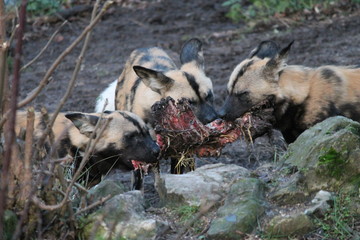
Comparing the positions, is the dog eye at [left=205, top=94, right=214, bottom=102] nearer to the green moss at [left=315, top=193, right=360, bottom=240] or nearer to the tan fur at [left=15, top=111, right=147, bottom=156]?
the tan fur at [left=15, top=111, right=147, bottom=156]

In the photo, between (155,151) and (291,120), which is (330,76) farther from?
(155,151)

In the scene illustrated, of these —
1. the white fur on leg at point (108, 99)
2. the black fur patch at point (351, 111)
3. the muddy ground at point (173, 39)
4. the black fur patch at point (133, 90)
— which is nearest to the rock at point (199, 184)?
the black fur patch at point (351, 111)

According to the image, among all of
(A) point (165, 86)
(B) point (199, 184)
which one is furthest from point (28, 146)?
(A) point (165, 86)

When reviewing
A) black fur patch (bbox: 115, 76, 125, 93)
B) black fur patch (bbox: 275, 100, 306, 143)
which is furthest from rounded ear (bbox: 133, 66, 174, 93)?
black fur patch (bbox: 275, 100, 306, 143)

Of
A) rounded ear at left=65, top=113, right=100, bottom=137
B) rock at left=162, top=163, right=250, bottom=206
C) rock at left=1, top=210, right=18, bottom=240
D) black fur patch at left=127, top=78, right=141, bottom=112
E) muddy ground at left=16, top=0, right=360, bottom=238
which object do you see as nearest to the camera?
rock at left=1, top=210, right=18, bottom=240

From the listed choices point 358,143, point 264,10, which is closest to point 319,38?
point 264,10

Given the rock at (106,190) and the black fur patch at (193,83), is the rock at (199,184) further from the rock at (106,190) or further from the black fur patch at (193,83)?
the black fur patch at (193,83)

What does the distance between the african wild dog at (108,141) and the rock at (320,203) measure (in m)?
1.48

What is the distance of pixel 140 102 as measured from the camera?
508 centimetres

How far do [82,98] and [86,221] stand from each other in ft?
13.4

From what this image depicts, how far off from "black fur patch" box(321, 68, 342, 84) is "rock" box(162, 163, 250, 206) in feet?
4.16

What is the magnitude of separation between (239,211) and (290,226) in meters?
0.24

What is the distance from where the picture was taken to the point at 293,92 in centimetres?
462

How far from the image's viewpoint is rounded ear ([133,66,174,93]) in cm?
485
